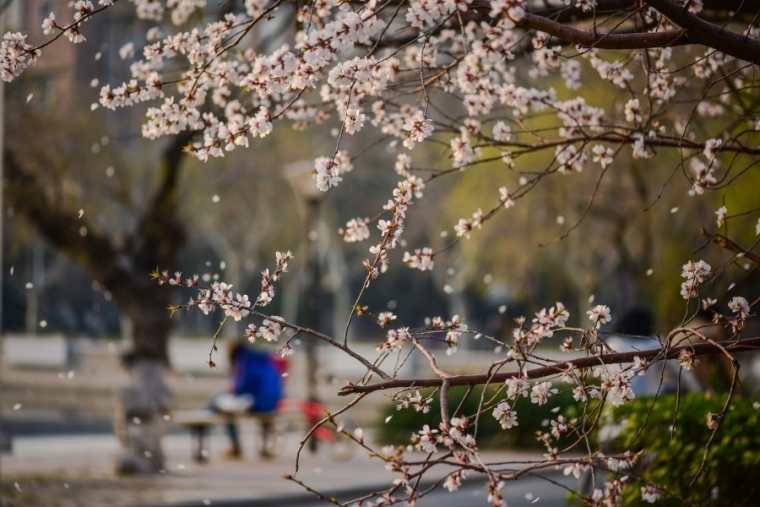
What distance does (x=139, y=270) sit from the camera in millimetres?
15867

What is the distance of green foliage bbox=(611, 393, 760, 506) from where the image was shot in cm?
833

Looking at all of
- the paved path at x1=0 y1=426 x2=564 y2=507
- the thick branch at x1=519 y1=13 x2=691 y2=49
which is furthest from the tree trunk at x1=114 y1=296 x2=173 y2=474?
the thick branch at x1=519 y1=13 x2=691 y2=49

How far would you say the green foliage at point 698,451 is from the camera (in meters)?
8.33

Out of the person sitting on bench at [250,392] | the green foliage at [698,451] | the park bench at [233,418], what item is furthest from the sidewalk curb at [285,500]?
the green foliage at [698,451]

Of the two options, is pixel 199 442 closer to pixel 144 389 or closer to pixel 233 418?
pixel 233 418

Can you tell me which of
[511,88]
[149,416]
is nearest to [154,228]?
[149,416]

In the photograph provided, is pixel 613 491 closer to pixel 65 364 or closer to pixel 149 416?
pixel 149 416

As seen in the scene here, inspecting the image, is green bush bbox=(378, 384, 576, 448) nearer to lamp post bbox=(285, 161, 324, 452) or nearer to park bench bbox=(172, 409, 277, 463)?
lamp post bbox=(285, 161, 324, 452)

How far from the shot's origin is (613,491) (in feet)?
19.4

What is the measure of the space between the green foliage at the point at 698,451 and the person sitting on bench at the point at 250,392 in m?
10.4

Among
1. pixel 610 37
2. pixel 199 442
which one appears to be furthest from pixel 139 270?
pixel 610 37

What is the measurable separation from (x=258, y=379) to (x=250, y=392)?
0.22m

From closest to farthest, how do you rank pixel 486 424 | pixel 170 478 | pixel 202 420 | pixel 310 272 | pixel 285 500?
pixel 285 500
pixel 170 478
pixel 202 420
pixel 310 272
pixel 486 424

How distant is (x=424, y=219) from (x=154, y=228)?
31480mm
